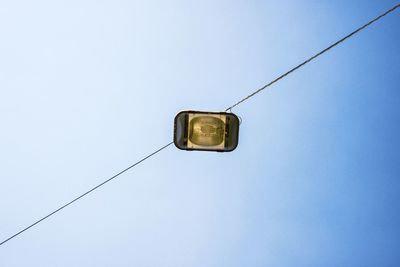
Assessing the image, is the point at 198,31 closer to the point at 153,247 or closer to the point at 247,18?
the point at 247,18

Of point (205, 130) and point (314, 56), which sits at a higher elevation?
point (314, 56)

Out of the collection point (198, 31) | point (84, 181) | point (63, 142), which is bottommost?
→ point (84, 181)

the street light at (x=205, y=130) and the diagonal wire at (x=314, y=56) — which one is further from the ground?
the diagonal wire at (x=314, y=56)

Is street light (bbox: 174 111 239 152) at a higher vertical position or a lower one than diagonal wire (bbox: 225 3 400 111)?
lower

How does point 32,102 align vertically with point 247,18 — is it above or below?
below

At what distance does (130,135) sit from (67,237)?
469 mm

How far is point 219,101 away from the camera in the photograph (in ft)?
3.77

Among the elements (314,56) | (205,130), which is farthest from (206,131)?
(314,56)

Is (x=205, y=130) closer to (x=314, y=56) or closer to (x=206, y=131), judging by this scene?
(x=206, y=131)

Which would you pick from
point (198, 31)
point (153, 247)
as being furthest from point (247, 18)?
point (153, 247)

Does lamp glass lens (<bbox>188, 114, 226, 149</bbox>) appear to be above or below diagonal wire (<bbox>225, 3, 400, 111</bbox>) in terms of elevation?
below

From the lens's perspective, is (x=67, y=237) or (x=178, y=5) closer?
(x=178, y=5)

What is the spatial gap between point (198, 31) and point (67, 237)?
920mm

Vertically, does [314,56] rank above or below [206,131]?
above
